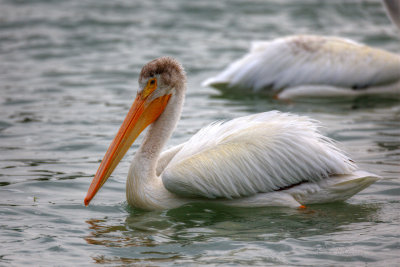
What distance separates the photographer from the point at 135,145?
6.58 meters

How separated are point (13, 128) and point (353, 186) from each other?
3742mm

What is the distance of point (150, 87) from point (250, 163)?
957 millimetres

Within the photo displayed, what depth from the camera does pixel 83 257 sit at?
3873 mm

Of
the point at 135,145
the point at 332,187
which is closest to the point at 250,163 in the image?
the point at 332,187

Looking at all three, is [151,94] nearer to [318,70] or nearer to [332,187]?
[332,187]

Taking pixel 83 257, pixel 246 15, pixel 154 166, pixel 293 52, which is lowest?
pixel 83 257

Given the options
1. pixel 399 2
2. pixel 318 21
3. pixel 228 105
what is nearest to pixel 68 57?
pixel 228 105

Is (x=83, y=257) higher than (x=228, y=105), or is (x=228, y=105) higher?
(x=228, y=105)

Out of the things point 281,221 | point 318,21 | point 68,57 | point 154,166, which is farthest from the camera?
point 318,21

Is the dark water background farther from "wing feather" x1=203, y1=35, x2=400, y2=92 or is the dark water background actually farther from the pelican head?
the pelican head

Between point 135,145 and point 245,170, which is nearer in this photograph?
point 245,170

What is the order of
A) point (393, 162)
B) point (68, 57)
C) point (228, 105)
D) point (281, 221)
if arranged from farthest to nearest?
point (68, 57)
point (228, 105)
point (393, 162)
point (281, 221)

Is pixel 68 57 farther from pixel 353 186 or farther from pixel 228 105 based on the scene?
pixel 353 186

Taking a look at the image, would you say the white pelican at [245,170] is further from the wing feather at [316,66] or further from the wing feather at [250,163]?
the wing feather at [316,66]
